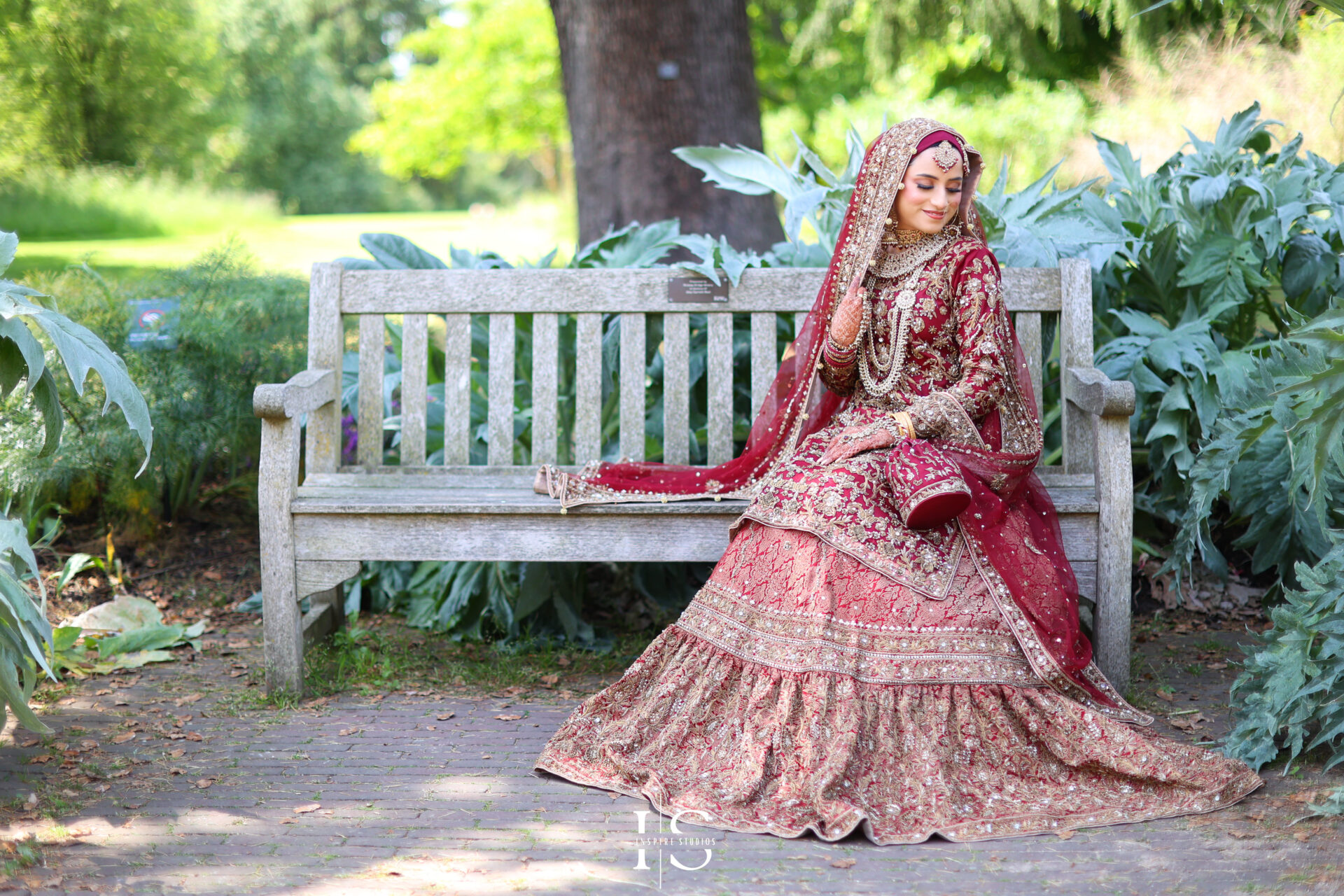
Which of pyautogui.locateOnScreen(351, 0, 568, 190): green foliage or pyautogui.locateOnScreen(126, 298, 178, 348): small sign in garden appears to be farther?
pyautogui.locateOnScreen(351, 0, 568, 190): green foliage

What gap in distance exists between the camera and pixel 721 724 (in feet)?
9.48

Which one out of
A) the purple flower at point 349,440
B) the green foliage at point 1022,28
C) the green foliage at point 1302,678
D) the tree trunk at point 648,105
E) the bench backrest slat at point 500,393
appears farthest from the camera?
the green foliage at point 1022,28

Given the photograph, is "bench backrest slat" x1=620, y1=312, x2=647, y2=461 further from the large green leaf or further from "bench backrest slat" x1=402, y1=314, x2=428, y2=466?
the large green leaf

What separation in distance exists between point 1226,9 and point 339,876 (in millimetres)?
9385

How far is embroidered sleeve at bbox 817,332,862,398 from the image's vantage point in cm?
329

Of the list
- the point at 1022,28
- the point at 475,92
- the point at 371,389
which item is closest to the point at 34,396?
the point at 371,389

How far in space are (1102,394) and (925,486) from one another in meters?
0.83

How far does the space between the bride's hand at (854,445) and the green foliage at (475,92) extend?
43.6ft

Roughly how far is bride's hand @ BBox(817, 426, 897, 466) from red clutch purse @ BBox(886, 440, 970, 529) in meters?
0.11

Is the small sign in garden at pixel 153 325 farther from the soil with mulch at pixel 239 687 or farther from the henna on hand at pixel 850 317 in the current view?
the henna on hand at pixel 850 317

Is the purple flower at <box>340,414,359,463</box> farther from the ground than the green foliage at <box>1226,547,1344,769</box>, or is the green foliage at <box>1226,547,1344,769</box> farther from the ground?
the purple flower at <box>340,414,359,463</box>

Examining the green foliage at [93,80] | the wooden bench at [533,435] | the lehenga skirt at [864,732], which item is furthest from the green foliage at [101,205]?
the lehenga skirt at [864,732]

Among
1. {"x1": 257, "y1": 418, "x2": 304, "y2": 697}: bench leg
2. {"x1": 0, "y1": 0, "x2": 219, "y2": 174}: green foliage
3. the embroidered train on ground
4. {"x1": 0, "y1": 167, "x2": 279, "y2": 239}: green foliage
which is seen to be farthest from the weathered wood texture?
{"x1": 0, "y1": 167, "x2": 279, "y2": 239}: green foliage

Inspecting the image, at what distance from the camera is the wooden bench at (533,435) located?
3.38 meters
